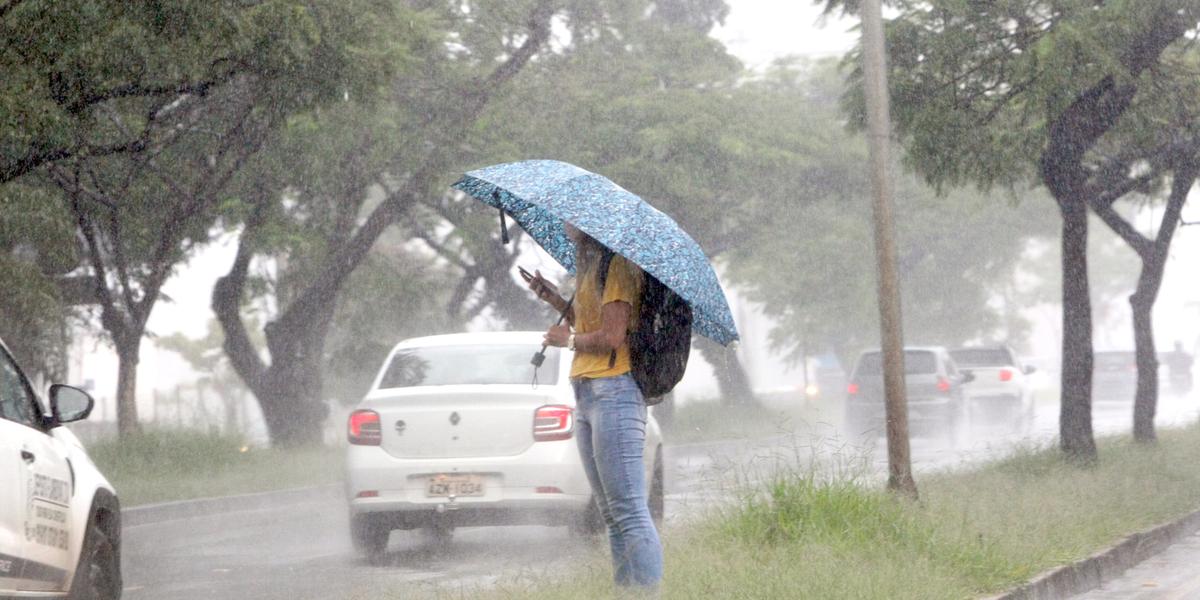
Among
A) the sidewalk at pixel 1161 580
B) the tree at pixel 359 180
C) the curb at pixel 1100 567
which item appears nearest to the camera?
the curb at pixel 1100 567

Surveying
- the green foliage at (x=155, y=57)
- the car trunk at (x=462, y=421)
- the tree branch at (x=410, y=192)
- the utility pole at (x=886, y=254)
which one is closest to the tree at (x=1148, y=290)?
the utility pole at (x=886, y=254)

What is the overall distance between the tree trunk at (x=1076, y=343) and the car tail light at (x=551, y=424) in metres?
5.61

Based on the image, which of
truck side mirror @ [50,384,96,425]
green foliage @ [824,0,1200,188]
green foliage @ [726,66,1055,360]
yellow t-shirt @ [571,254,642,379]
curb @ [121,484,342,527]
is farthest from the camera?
green foliage @ [726,66,1055,360]

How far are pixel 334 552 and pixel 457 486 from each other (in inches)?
70.5

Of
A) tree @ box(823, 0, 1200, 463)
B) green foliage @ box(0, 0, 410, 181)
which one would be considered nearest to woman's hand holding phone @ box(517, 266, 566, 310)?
green foliage @ box(0, 0, 410, 181)

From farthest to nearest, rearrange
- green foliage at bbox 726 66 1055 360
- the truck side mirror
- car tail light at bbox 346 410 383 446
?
green foliage at bbox 726 66 1055 360
car tail light at bbox 346 410 383 446
the truck side mirror

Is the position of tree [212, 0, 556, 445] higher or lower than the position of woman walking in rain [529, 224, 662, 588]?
higher

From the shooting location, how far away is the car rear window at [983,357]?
30609mm

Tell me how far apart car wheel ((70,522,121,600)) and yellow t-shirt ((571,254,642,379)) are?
2078mm

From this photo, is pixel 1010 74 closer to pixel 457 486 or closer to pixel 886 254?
pixel 886 254

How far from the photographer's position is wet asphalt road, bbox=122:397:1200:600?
8898 millimetres

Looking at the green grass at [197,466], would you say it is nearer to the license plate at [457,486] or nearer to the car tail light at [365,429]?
the car tail light at [365,429]

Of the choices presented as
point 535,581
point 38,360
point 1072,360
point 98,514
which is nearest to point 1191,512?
point 1072,360

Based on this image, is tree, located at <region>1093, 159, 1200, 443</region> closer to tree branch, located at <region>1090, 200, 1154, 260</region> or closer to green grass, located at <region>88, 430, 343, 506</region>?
tree branch, located at <region>1090, 200, 1154, 260</region>
